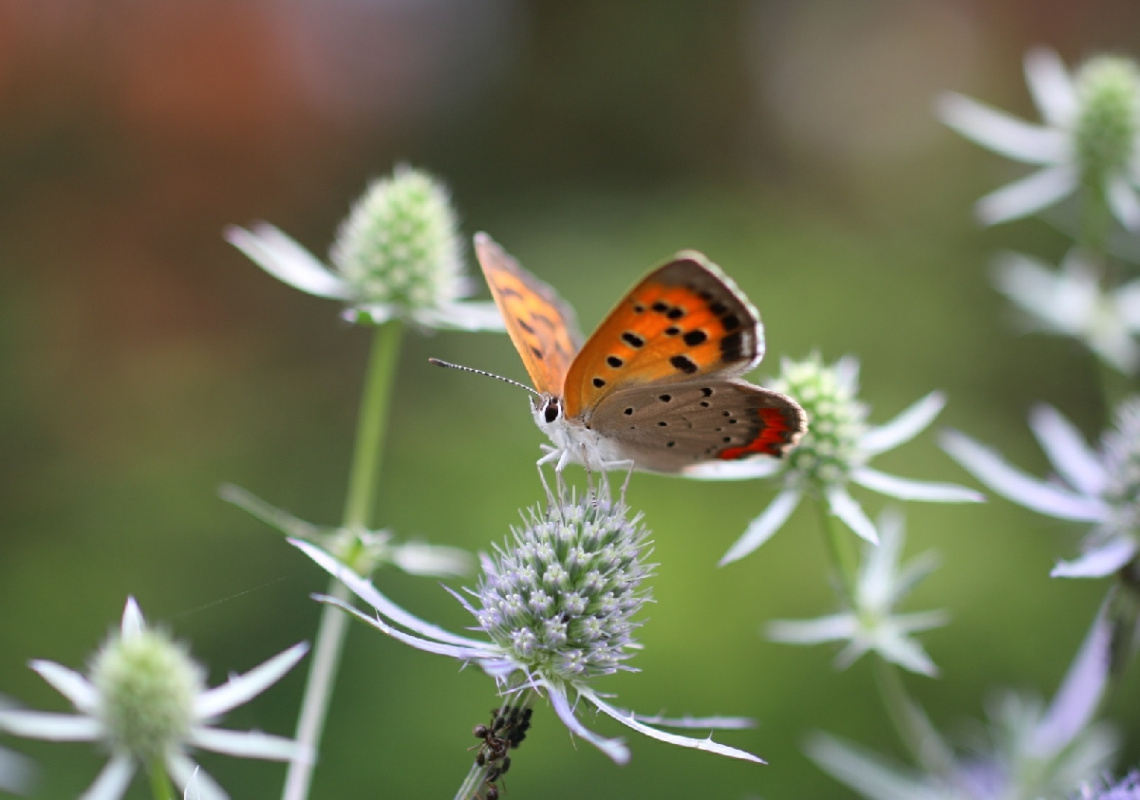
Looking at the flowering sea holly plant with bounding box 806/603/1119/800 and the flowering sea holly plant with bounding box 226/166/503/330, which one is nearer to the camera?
the flowering sea holly plant with bounding box 806/603/1119/800

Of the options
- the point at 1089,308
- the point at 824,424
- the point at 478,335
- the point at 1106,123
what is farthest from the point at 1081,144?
the point at 478,335

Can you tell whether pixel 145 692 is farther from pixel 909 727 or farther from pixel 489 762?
pixel 909 727

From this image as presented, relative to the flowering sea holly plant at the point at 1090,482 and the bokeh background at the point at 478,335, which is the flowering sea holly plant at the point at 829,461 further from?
the bokeh background at the point at 478,335

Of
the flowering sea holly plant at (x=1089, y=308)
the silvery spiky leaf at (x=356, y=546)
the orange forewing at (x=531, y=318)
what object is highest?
A: the flowering sea holly plant at (x=1089, y=308)

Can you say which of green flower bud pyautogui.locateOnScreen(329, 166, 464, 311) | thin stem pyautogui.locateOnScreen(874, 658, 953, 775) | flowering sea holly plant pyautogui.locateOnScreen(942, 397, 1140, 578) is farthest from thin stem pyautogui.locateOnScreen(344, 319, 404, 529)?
flowering sea holly plant pyautogui.locateOnScreen(942, 397, 1140, 578)

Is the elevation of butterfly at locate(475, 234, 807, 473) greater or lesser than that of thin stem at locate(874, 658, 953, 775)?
greater

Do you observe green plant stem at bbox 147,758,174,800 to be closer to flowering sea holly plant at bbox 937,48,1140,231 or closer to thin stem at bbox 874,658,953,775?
thin stem at bbox 874,658,953,775

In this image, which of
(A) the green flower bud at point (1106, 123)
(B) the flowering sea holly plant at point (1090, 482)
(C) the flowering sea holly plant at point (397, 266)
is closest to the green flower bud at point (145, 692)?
(C) the flowering sea holly plant at point (397, 266)
